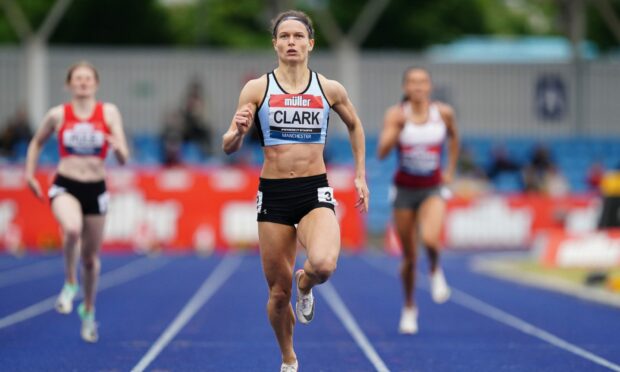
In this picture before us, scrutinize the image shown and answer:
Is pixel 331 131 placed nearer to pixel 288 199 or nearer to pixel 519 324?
pixel 519 324

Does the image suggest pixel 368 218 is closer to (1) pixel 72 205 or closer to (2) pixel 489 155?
(2) pixel 489 155

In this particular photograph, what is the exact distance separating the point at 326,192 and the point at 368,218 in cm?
2144

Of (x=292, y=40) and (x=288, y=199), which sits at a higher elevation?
(x=292, y=40)

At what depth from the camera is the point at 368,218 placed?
94.4 ft

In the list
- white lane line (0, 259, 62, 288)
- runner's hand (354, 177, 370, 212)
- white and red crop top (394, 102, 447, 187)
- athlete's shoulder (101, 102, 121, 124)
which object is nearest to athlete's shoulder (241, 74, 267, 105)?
runner's hand (354, 177, 370, 212)

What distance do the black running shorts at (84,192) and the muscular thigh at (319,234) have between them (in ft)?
11.0

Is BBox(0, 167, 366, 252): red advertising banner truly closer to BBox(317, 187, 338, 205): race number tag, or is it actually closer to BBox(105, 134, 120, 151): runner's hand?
BBox(105, 134, 120, 151): runner's hand

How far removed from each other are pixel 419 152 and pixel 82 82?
3.29 meters

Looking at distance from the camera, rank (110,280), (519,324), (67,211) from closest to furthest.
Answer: (67,211), (519,324), (110,280)

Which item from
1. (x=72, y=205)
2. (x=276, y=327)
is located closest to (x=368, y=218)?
(x=72, y=205)

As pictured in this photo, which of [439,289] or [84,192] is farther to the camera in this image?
[439,289]

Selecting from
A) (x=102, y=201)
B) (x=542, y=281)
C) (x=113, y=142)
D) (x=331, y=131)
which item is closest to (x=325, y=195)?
(x=113, y=142)

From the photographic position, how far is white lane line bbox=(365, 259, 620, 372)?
30.7ft

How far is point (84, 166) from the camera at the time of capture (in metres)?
10.3
